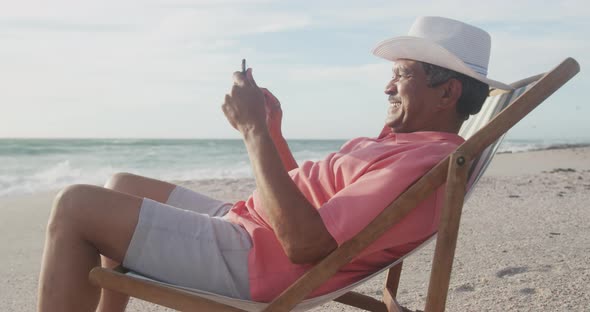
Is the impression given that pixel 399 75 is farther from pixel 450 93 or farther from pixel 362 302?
pixel 362 302

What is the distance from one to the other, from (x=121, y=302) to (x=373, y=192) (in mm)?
1110

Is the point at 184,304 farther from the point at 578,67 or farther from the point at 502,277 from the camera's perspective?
the point at 502,277

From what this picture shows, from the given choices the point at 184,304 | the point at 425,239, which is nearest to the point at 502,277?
the point at 425,239

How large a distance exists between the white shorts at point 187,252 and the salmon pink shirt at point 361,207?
5 cm

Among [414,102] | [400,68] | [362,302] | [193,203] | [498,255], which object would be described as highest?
[400,68]

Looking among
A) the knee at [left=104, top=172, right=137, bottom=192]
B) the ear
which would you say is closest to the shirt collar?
the ear

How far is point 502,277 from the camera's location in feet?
12.9

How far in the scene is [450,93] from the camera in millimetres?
2484

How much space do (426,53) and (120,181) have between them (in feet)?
4.31

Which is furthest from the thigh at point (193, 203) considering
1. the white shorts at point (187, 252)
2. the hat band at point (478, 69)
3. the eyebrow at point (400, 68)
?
the hat band at point (478, 69)

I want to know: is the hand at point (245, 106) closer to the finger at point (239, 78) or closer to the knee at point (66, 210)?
the finger at point (239, 78)

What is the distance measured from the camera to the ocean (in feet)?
51.2

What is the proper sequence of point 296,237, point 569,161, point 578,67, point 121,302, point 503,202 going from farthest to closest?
point 569,161, point 503,202, point 121,302, point 578,67, point 296,237

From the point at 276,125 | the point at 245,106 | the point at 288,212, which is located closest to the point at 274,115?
the point at 276,125
